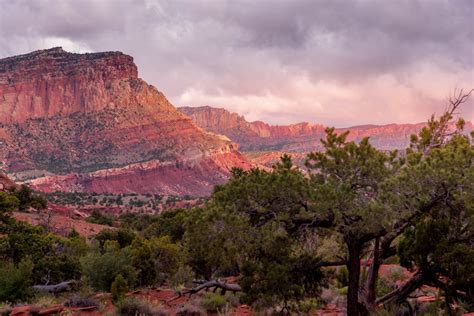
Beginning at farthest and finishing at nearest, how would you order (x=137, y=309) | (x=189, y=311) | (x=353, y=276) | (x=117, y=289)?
(x=117, y=289), (x=189, y=311), (x=137, y=309), (x=353, y=276)

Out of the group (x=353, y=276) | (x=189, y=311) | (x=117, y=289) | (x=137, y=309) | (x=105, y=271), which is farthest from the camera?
(x=105, y=271)

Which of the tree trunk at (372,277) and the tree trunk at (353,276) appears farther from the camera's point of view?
the tree trunk at (372,277)

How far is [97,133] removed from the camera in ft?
487

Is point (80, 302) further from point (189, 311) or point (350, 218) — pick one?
point (350, 218)

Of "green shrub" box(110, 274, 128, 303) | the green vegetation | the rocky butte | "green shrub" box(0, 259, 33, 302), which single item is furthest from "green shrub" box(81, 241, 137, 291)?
the rocky butte

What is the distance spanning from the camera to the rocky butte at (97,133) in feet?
450

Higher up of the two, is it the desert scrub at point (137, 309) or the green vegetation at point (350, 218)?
the green vegetation at point (350, 218)

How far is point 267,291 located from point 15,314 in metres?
8.08

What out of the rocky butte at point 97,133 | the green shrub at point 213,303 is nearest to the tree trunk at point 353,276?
the green shrub at point 213,303

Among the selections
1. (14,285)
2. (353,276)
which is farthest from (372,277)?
(14,285)

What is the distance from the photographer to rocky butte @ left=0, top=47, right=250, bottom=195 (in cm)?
13712

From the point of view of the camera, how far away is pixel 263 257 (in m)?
11.8

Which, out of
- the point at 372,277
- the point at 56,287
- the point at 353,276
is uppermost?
the point at 353,276

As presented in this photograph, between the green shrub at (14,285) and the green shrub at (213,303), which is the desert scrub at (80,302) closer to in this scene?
the green shrub at (14,285)
